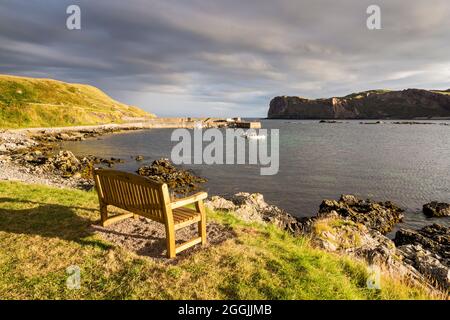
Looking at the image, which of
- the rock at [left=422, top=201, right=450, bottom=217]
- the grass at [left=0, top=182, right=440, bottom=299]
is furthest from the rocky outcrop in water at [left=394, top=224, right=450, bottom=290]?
the grass at [left=0, top=182, right=440, bottom=299]

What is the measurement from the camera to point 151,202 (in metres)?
7.06

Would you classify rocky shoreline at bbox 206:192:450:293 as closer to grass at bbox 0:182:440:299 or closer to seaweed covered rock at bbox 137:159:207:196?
grass at bbox 0:182:440:299

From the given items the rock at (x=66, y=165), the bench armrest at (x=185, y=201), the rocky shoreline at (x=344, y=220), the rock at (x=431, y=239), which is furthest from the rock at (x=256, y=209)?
the rock at (x=66, y=165)

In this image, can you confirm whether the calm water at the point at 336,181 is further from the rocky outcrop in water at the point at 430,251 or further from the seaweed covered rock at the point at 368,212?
the rocky outcrop in water at the point at 430,251

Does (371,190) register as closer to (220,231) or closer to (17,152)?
(220,231)

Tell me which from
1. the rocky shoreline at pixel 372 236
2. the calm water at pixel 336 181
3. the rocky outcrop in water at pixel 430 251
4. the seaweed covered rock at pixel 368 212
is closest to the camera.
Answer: the rocky shoreline at pixel 372 236

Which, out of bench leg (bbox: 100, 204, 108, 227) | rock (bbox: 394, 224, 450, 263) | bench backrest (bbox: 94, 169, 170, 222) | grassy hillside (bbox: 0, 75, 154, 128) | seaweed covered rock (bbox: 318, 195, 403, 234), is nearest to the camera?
bench backrest (bbox: 94, 169, 170, 222)

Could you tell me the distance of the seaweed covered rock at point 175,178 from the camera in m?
27.5

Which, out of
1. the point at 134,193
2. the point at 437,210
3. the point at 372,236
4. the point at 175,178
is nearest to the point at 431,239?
the point at 372,236

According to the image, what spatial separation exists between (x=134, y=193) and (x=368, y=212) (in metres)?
19.2

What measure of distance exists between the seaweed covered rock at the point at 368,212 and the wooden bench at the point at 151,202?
14191 mm

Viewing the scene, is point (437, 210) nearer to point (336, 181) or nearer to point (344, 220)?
point (336, 181)

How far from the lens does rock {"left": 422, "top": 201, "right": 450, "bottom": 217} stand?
22.2 metres
